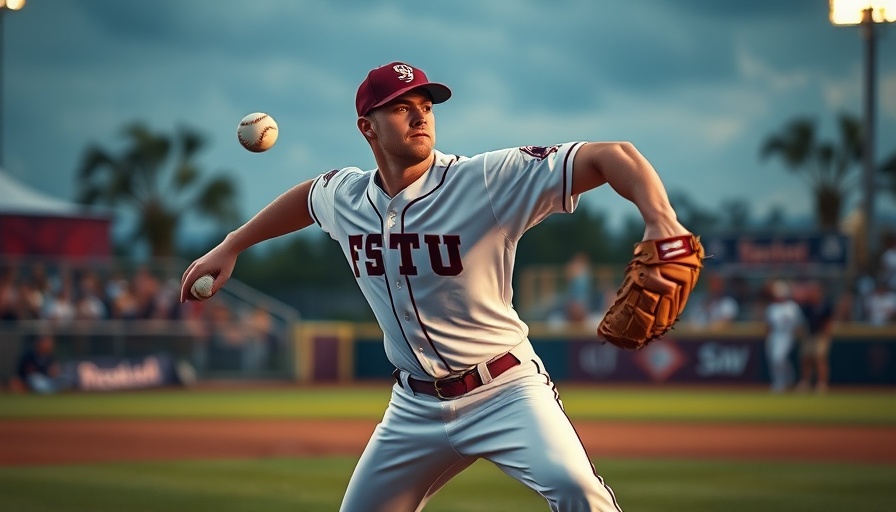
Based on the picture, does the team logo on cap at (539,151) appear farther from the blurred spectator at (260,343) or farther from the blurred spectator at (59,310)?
the blurred spectator at (260,343)

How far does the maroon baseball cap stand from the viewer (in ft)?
13.6

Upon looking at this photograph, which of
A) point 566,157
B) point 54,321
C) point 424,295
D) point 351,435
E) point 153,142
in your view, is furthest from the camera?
point 153,142

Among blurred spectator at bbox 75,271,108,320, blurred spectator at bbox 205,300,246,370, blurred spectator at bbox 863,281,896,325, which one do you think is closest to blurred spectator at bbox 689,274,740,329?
blurred spectator at bbox 863,281,896,325

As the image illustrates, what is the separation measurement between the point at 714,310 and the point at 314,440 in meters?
13.8

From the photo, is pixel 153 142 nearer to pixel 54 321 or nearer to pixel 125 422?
pixel 54 321

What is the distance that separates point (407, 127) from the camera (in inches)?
165

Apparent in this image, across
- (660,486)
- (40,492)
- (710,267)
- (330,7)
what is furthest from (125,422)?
(330,7)

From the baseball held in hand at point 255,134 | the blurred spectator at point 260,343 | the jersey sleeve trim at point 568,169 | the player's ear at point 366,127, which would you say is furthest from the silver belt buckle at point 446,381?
the blurred spectator at point 260,343

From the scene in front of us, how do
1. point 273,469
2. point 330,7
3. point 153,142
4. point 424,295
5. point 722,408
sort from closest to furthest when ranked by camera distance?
point 424,295 < point 273,469 < point 722,408 < point 153,142 < point 330,7

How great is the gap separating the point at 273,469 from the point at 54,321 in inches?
498

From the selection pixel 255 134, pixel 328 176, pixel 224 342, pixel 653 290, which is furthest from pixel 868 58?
pixel 653 290

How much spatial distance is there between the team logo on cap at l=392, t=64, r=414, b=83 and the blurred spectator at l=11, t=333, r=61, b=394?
57.9 feet

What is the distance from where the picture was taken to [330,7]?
2867 inches

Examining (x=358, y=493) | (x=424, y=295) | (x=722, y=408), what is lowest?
(x=722, y=408)
